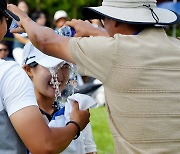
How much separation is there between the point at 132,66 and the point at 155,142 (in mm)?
392

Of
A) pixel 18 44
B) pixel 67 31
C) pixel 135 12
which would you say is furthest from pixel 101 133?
pixel 135 12

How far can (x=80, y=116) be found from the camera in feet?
12.4

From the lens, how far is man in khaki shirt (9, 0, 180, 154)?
11.3 ft

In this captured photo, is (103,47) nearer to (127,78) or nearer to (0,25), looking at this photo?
(127,78)

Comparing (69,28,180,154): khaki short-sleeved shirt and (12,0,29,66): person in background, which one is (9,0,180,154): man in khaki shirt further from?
(12,0,29,66): person in background

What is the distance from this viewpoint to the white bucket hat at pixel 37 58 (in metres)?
4.29

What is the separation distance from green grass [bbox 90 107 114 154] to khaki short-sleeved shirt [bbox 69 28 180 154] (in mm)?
5583

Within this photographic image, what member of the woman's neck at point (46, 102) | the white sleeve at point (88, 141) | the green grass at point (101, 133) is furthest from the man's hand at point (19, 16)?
the green grass at point (101, 133)

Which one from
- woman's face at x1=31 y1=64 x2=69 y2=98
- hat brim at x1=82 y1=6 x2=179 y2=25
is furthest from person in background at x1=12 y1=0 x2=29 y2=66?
hat brim at x1=82 y1=6 x2=179 y2=25

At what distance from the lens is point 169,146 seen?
11.4 feet

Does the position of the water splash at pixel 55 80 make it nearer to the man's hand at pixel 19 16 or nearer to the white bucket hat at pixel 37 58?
the white bucket hat at pixel 37 58

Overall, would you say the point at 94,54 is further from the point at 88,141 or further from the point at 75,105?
the point at 88,141

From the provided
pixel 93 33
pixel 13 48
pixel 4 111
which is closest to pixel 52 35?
pixel 93 33

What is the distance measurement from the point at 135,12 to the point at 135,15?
0.07 ft
